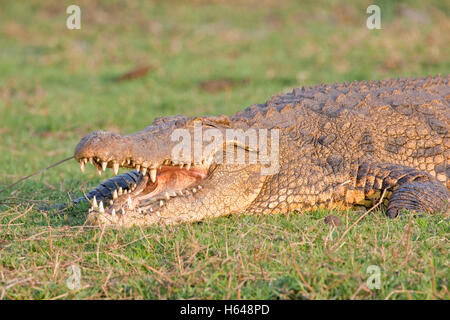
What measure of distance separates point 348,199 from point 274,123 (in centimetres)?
83

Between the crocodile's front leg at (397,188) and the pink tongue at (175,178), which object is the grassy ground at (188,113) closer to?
the crocodile's front leg at (397,188)

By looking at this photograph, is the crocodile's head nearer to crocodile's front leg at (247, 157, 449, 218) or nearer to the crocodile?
the crocodile

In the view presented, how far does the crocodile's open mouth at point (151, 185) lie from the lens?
3994mm

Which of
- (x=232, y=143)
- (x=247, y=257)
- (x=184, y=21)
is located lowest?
(x=247, y=257)

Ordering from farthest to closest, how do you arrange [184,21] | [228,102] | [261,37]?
[184,21]
[261,37]
[228,102]

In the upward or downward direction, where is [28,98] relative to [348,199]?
upward

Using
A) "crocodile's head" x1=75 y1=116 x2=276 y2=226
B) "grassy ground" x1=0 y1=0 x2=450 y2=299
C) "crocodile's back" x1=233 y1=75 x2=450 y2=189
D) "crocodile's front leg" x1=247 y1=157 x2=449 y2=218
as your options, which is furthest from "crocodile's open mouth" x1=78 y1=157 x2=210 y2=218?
"crocodile's back" x1=233 y1=75 x2=450 y2=189

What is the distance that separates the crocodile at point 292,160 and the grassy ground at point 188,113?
0.66ft

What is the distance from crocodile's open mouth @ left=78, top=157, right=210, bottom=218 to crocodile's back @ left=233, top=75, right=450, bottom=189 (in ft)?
2.24

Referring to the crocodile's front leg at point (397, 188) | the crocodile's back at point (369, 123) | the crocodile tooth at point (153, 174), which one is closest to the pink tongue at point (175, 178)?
the crocodile tooth at point (153, 174)

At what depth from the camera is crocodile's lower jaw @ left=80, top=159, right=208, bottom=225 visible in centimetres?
395

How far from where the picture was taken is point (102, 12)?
16.1 metres

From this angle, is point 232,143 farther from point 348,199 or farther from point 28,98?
point 28,98
